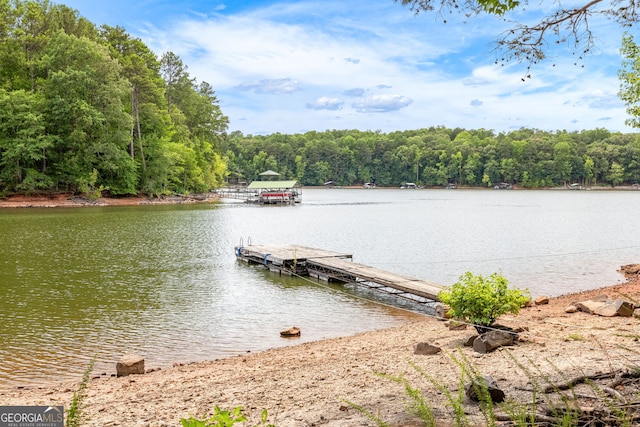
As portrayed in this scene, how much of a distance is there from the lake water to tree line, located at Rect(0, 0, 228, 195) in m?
17.9

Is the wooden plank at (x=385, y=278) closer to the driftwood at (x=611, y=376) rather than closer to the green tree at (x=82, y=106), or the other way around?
the driftwood at (x=611, y=376)

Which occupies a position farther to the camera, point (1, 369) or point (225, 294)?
point (225, 294)

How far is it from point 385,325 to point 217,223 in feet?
98.9

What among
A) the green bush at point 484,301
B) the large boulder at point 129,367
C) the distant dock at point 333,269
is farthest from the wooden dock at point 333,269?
the large boulder at point 129,367

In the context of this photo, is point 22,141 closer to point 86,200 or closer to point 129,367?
point 86,200

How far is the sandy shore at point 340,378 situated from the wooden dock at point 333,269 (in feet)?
14.1

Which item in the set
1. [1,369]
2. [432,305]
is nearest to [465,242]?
[432,305]

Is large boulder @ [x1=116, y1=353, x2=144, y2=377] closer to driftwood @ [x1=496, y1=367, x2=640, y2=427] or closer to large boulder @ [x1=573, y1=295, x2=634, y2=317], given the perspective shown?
driftwood @ [x1=496, y1=367, x2=640, y2=427]

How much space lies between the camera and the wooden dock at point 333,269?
15.7 meters

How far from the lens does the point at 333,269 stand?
1944cm

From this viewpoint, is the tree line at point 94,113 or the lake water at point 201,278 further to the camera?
the tree line at point 94,113

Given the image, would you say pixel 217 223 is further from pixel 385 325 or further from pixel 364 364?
pixel 364 364

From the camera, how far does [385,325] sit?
534 inches

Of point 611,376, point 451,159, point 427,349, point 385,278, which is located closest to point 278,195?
point 385,278
